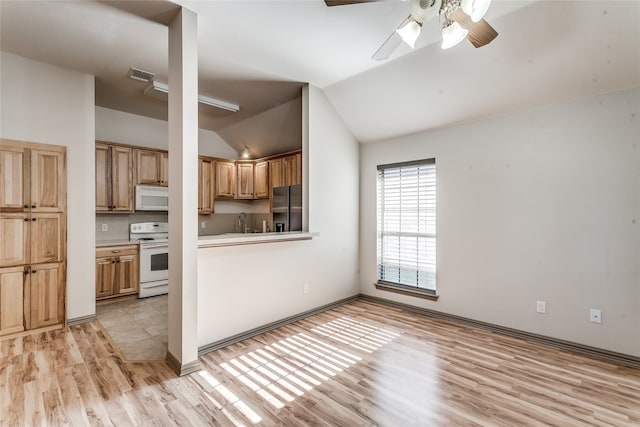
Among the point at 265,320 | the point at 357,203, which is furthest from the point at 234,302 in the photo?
the point at 357,203

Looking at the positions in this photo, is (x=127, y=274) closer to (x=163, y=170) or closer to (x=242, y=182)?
(x=163, y=170)

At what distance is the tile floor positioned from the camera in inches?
115

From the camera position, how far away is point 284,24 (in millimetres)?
2686

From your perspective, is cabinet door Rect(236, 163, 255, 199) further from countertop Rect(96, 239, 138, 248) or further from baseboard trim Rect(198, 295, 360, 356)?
baseboard trim Rect(198, 295, 360, 356)

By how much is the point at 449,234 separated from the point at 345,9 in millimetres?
2807

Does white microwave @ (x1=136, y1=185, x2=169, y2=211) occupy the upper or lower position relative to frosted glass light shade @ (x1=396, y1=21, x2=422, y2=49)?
lower

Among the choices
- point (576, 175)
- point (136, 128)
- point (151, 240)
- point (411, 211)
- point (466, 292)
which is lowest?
point (466, 292)

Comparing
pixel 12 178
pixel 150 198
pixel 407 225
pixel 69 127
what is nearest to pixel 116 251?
pixel 150 198

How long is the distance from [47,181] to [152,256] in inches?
71.1

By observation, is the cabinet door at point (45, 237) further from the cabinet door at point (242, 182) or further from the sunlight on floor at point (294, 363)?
the cabinet door at point (242, 182)

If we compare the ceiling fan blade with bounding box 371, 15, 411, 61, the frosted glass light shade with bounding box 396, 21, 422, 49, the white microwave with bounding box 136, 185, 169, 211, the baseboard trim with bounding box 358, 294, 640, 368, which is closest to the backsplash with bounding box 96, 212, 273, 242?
the white microwave with bounding box 136, 185, 169, 211

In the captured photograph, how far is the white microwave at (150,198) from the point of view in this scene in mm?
4812

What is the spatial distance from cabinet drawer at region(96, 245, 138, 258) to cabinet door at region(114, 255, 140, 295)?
6 centimetres

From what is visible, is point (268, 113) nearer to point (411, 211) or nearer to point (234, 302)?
point (411, 211)
